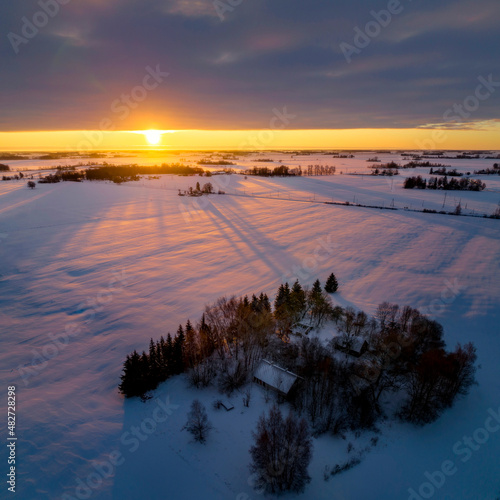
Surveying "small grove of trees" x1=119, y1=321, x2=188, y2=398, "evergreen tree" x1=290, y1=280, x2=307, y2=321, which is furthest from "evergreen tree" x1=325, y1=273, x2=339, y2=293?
"small grove of trees" x1=119, y1=321, x2=188, y2=398

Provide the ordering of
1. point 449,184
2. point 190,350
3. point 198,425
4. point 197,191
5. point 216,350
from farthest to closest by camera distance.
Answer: point 449,184
point 197,191
point 216,350
point 190,350
point 198,425

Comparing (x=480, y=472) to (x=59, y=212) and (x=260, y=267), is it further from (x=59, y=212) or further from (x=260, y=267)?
(x=59, y=212)

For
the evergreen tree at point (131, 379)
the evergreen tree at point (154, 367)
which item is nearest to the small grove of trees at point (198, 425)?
the evergreen tree at point (154, 367)

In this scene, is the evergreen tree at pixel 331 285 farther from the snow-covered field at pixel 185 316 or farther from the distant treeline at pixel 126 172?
the distant treeline at pixel 126 172

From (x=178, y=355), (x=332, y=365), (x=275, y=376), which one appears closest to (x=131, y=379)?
(x=178, y=355)

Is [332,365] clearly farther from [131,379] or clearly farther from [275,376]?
[131,379]

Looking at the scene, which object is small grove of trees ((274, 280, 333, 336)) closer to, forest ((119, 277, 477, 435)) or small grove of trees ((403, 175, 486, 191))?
forest ((119, 277, 477, 435))

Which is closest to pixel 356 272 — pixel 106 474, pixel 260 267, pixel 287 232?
pixel 260 267
